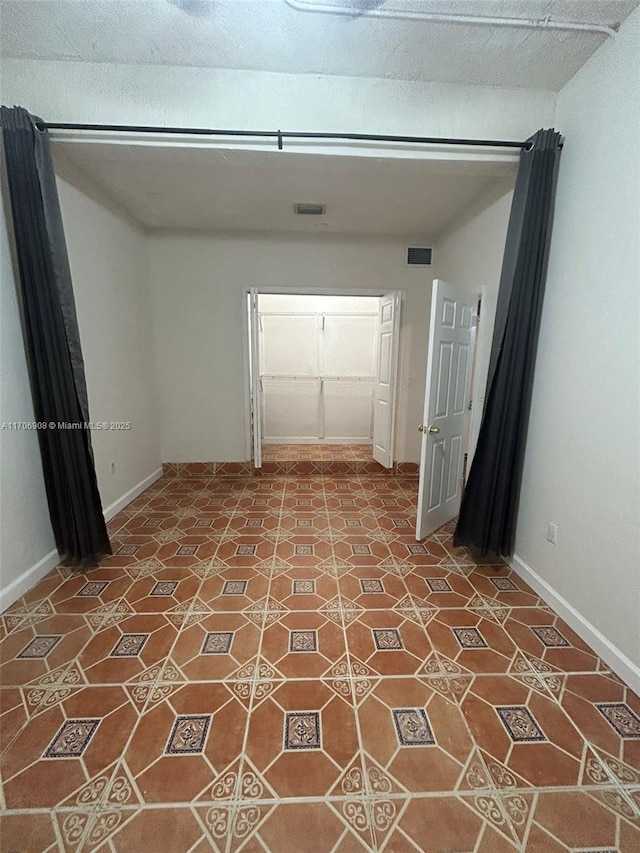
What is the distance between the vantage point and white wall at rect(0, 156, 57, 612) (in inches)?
75.0

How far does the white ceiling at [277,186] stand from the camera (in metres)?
2.09

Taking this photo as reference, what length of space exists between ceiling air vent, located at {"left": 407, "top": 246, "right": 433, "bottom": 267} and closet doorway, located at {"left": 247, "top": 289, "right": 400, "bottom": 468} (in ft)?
4.69

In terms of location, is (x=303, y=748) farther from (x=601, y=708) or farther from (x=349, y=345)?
(x=349, y=345)

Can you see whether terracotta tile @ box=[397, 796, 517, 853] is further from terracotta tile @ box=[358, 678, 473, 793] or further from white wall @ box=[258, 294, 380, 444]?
white wall @ box=[258, 294, 380, 444]

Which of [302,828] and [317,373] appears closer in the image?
[302,828]

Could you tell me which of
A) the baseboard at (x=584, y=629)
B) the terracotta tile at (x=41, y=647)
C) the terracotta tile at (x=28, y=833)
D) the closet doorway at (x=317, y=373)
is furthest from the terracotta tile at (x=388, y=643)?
the closet doorway at (x=317, y=373)

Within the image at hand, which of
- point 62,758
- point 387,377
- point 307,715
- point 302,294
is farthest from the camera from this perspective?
point 387,377

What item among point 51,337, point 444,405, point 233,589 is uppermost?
point 51,337

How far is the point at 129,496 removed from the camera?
130 inches

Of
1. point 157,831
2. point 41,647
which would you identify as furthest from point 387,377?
point 157,831

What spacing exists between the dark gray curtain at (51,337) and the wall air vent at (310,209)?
1834 mm

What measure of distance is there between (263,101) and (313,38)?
391 millimetres

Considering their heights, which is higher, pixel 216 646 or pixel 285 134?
pixel 285 134

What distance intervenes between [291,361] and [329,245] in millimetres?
2105
